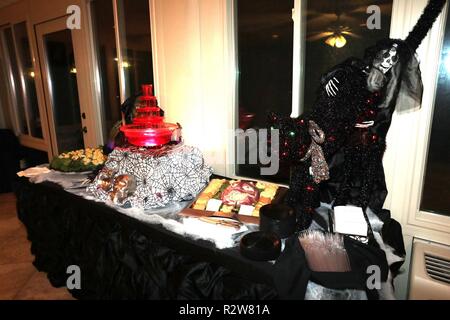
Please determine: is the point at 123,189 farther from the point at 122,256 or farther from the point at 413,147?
the point at 413,147

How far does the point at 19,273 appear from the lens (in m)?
2.15

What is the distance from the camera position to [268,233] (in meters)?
1.06

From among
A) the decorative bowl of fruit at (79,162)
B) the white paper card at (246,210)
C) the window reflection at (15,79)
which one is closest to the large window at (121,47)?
the decorative bowl of fruit at (79,162)

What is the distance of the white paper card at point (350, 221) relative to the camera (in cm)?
102

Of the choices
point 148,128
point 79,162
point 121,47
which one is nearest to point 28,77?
point 121,47

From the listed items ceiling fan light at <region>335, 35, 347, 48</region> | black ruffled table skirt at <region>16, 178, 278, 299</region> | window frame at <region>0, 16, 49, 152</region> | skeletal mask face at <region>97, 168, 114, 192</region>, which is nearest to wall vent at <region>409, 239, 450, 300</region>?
black ruffled table skirt at <region>16, 178, 278, 299</region>

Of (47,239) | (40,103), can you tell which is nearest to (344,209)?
(47,239)

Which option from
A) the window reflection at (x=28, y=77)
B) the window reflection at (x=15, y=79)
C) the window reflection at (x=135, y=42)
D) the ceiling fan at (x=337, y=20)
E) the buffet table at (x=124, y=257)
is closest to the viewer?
the buffet table at (x=124, y=257)

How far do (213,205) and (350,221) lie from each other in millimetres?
605

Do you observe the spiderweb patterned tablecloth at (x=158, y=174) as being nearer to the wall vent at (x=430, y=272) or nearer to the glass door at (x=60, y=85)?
the wall vent at (x=430, y=272)

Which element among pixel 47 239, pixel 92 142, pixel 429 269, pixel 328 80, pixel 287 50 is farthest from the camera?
pixel 92 142

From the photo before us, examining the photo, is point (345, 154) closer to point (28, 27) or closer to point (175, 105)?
point (175, 105)

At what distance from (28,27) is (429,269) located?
4163 mm

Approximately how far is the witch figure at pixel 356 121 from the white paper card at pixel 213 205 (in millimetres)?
342
